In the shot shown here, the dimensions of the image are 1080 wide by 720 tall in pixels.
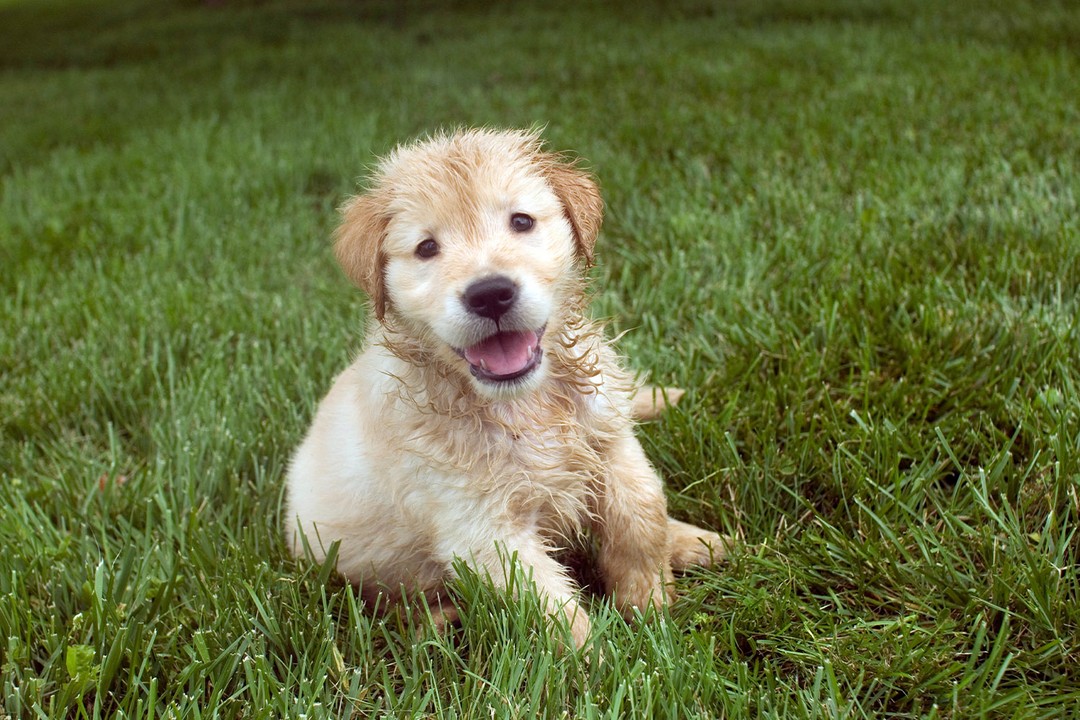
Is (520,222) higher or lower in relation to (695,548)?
higher

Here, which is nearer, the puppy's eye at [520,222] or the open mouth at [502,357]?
the open mouth at [502,357]

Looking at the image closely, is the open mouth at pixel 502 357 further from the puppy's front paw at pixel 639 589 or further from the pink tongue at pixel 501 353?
the puppy's front paw at pixel 639 589

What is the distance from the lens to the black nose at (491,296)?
202 centimetres

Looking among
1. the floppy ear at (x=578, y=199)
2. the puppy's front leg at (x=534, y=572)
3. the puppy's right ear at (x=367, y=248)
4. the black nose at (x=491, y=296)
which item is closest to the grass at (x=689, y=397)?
the puppy's front leg at (x=534, y=572)

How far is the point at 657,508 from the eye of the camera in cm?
238

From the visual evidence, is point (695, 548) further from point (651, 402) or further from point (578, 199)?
point (578, 199)

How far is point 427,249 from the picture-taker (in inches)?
89.3

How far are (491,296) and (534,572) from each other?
2.26 feet

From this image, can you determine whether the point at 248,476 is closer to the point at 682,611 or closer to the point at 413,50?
the point at 682,611

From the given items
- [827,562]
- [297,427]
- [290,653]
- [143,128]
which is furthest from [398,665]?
[143,128]

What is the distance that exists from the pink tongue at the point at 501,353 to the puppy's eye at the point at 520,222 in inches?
11.1

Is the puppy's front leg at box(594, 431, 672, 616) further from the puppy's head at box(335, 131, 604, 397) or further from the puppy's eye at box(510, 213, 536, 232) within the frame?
the puppy's eye at box(510, 213, 536, 232)

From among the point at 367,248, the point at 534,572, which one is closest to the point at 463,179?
the point at 367,248

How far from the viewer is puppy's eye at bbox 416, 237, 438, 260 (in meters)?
2.26
